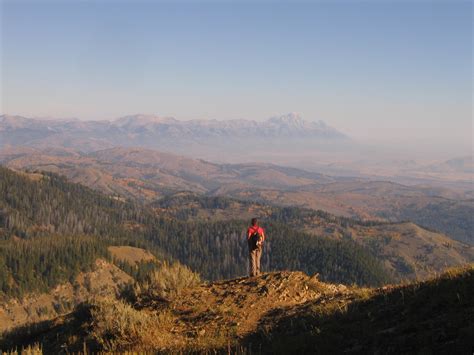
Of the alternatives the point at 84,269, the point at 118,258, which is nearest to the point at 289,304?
the point at 84,269

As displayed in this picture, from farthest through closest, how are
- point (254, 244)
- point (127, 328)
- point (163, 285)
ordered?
point (254, 244), point (163, 285), point (127, 328)

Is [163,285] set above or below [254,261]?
below

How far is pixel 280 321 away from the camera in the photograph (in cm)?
1455

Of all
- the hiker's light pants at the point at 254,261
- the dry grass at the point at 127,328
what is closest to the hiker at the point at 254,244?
the hiker's light pants at the point at 254,261

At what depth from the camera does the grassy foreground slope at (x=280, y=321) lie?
1018 centimetres

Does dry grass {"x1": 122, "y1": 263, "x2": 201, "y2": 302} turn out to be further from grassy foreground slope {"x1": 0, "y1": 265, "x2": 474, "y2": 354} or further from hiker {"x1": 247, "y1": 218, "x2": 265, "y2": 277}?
hiker {"x1": 247, "y1": 218, "x2": 265, "y2": 277}

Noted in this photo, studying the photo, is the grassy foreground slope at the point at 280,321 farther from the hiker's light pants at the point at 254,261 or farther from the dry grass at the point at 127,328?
the hiker's light pants at the point at 254,261

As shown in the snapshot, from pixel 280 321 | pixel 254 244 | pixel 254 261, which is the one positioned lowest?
pixel 254 261

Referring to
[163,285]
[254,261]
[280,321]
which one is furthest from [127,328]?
[254,261]

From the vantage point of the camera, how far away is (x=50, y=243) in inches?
5778

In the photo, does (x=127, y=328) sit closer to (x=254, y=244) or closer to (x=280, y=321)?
(x=280, y=321)

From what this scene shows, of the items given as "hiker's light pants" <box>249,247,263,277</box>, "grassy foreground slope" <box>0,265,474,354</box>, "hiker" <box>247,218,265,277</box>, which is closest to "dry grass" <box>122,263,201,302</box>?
"grassy foreground slope" <box>0,265,474,354</box>

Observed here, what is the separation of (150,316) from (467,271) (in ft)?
39.2

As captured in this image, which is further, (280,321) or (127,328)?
(127,328)
